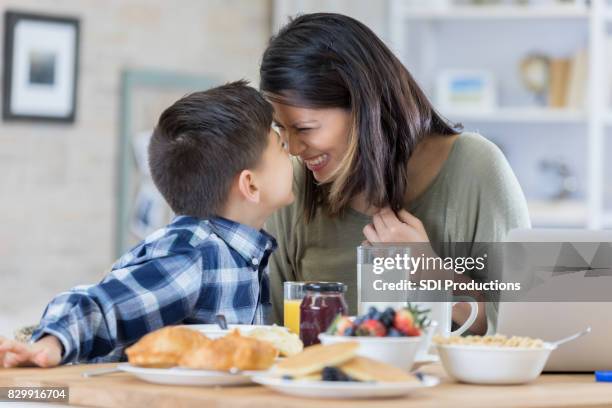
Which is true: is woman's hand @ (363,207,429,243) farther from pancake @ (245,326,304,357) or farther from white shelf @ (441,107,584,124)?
white shelf @ (441,107,584,124)

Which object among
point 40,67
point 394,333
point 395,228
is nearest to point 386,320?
point 394,333

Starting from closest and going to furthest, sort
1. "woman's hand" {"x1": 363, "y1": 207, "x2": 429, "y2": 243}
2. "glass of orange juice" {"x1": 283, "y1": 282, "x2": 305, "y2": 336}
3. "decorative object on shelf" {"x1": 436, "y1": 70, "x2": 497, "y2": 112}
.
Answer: "glass of orange juice" {"x1": 283, "y1": 282, "x2": 305, "y2": 336} < "woman's hand" {"x1": 363, "y1": 207, "x2": 429, "y2": 243} < "decorative object on shelf" {"x1": 436, "y1": 70, "x2": 497, "y2": 112}

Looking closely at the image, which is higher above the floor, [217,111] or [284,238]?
[217,111]

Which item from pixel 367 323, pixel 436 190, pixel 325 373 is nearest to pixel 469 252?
pixel 436 190

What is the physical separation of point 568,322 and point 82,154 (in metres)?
2.86

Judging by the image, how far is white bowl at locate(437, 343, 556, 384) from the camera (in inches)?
57.4

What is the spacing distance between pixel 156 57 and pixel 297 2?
69cm

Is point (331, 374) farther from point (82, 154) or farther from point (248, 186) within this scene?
point (82, 154)

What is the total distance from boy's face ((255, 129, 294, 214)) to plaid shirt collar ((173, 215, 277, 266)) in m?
0.10

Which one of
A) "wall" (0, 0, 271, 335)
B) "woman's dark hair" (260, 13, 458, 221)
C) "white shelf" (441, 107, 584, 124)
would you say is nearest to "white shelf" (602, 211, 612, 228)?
"white shelf" (441, 107, 584, 124)

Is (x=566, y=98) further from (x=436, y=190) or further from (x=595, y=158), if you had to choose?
(x=436, y=190)

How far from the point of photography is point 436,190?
236cm

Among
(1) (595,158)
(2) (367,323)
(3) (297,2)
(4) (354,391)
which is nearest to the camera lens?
(4) (354,391)

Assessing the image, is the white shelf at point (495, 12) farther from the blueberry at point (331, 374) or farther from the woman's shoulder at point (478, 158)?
the blueberry at point (331, 374)
